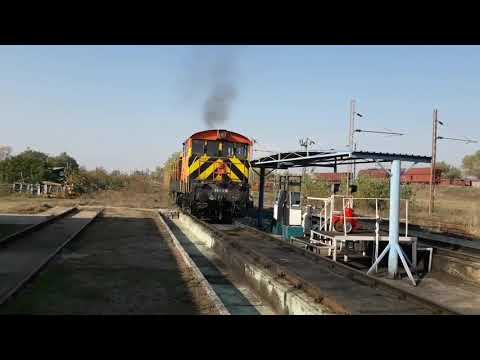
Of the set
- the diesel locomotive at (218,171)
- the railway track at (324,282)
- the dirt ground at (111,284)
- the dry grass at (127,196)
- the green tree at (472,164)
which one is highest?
the green tree at (472,164)

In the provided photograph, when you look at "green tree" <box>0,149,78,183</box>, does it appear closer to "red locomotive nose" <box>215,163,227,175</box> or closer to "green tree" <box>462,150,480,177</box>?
"red locomotive nose" <box>215,163,227,175</box>

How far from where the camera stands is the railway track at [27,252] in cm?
735

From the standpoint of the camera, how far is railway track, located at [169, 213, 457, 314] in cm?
597

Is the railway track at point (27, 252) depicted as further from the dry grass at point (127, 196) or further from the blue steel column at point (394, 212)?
the dry grass at point (127, 196)

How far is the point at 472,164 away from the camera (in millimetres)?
88125

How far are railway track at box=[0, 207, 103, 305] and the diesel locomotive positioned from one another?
4847 mm

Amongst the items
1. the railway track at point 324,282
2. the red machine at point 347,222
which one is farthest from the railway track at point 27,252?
the red machine at point 347,222

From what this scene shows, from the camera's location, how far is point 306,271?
868 centimetres

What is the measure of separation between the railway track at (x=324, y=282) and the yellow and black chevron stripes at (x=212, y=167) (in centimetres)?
507

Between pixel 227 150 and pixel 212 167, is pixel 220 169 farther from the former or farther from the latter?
pixel 227 150

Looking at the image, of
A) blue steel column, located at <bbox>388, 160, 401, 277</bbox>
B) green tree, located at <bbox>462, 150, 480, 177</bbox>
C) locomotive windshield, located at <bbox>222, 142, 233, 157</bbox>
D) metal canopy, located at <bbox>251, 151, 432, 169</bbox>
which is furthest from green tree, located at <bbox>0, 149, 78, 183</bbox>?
green tree, located at <bbox>462, 150, 480, 177</bbox>

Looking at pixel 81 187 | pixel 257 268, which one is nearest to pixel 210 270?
pixel 257 268

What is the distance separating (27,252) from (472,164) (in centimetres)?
9379
